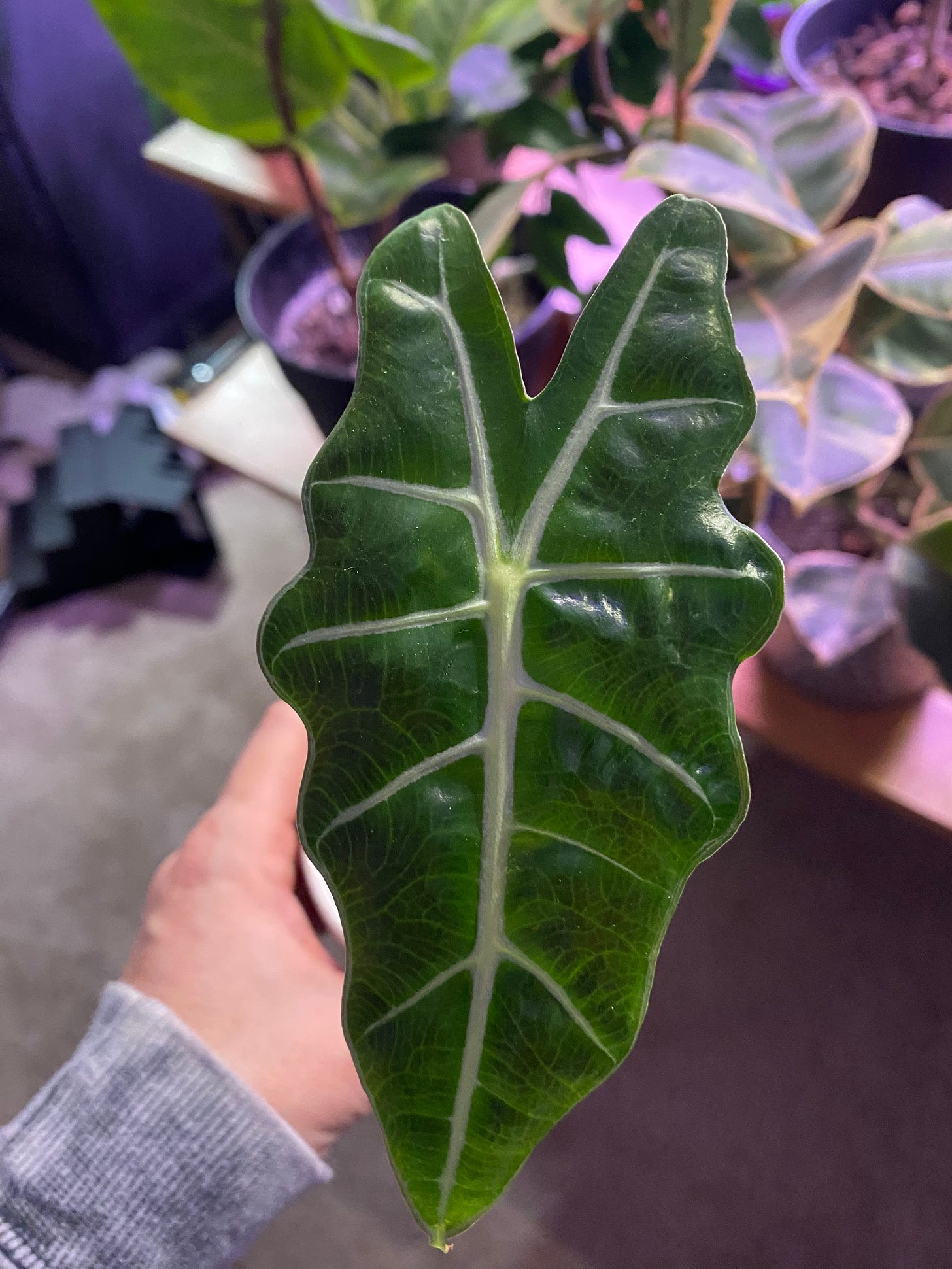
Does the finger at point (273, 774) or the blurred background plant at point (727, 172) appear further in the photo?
the finger at point (273, 774)

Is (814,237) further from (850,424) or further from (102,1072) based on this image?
(102,1072)

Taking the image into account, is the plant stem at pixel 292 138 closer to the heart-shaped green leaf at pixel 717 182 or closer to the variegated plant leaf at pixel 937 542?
the heart-shaped green leaf at pixel 717 182

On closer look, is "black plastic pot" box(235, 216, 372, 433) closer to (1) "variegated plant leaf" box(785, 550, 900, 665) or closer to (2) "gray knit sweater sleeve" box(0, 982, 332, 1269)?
(1) "variegated plant leaf" box(785, 550, 900, 665)

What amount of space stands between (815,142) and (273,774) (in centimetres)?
69

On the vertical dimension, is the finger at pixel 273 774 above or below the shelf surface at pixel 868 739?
below

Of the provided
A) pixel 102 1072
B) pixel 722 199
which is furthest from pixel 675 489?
pixel 102 1072

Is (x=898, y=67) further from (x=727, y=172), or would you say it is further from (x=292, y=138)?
(x=292, y=138)

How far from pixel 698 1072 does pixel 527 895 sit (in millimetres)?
911

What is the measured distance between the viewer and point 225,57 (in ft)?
2.41

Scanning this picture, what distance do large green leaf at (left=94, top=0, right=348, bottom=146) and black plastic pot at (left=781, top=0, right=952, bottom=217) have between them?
1.34ft

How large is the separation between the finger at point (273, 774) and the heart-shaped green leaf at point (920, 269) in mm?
583

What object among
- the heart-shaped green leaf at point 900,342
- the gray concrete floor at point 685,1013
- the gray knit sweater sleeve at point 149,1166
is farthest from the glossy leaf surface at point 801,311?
the gray concrete floor at point 685,1013

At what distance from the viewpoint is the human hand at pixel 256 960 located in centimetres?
66

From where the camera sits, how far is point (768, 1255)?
1013mm
